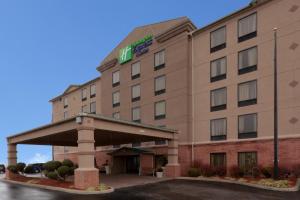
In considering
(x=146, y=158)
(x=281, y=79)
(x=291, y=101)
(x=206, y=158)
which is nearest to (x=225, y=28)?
(x=281, y=79)

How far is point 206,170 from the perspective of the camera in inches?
1371

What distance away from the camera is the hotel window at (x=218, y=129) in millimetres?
35219

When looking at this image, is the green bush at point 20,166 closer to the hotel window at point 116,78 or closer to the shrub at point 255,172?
the hotel window at point 116,78

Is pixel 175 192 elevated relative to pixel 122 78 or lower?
lower

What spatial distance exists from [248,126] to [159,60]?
600 inches

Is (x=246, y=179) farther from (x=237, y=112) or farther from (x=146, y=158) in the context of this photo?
(x=146, y=158)

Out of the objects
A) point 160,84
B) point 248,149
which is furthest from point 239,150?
point 160,84

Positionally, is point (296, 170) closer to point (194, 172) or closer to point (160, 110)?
point (194, 172)

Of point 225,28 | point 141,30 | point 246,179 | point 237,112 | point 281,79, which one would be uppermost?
point 141,30

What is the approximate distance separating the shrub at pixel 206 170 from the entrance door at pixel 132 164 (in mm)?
12555

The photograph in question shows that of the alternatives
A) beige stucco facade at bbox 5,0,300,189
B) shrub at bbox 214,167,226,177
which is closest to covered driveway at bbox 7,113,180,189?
beige stucco facade at bbox 5,0,300,189

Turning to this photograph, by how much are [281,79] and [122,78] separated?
81.9 ft

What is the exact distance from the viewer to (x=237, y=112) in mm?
33969

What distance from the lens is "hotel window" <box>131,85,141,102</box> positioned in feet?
152
